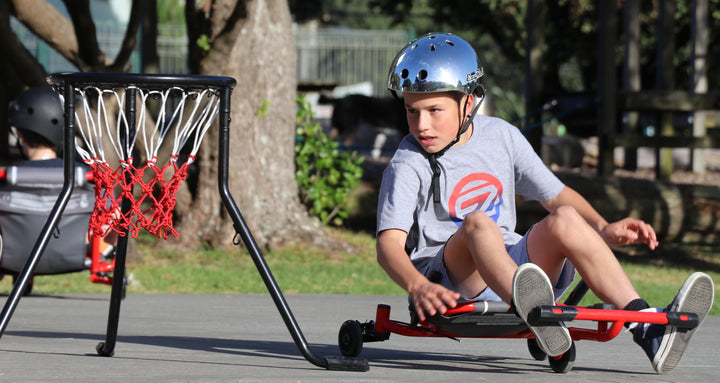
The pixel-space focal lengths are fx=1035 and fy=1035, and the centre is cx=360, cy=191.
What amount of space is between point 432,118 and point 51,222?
1.63 m

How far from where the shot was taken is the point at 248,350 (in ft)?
16.4

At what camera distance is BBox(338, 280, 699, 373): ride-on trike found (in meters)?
3.77

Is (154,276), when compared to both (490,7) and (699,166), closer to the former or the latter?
(699,166)

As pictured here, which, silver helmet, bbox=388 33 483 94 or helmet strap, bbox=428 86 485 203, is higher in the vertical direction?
silver helmet, bbox=388 33 483 94

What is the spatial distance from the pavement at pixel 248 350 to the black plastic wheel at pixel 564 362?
4cm

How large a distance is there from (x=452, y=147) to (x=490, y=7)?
21.9 meters

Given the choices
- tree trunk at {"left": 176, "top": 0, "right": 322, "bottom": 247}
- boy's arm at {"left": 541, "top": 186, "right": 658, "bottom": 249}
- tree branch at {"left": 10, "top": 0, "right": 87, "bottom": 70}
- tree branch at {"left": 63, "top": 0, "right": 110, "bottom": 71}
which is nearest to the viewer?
boy's arm at {"left": 541, "top": 186, "right": 658, "bottom": 249}

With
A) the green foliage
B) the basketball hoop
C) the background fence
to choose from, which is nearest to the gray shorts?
the basketball hoop

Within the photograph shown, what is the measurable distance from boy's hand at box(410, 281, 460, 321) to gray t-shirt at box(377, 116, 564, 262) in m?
Result: 0.45

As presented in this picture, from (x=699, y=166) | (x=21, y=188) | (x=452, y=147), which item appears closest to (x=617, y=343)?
(x=452, y=147)

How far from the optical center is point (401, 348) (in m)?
5.38

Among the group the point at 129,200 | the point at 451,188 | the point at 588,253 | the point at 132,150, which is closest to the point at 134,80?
the point at 132,150

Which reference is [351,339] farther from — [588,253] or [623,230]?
[623,230]

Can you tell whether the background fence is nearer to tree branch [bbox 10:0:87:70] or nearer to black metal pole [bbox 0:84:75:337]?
tree branch [bbox 10:0:87:70]
